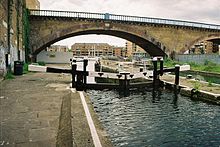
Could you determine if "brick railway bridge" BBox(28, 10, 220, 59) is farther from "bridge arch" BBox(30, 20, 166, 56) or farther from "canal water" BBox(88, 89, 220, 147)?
"canal water" BBox(88, 89, 220, 147)

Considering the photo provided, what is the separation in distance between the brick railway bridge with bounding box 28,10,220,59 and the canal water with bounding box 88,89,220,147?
2174 cm

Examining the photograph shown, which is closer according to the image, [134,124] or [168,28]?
[134,124]

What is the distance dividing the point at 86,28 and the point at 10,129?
29.0 metres

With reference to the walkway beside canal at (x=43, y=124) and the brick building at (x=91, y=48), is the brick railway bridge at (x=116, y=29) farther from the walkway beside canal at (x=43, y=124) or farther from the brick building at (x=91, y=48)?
the brick building at (x=91, y=48)

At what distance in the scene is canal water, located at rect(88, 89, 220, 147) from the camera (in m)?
6.17

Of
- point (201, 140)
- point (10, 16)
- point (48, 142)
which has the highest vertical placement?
point (10, 16)

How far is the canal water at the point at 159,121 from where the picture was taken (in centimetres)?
617

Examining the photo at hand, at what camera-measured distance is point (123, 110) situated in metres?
9.52

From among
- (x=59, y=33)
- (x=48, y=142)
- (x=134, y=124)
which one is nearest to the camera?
(x=48, y=142)

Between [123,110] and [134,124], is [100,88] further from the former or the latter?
[134,124]

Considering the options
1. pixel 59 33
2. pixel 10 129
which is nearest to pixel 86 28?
pixel 59 33

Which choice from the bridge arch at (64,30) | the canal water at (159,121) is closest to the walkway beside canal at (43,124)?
the canal water at (159,121)

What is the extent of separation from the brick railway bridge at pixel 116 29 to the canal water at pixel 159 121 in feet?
71.3

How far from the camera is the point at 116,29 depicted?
34344mm
